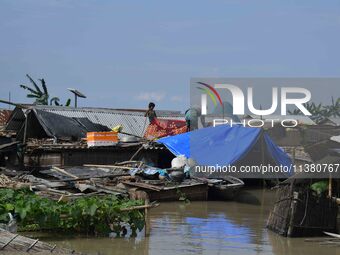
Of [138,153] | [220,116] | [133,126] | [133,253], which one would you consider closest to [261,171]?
[220,116]

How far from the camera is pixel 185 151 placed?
17.3 metres

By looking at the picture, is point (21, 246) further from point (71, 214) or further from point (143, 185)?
Result: point (143, 185)

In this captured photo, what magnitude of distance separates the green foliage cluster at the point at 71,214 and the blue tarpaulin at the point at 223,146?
7.29m

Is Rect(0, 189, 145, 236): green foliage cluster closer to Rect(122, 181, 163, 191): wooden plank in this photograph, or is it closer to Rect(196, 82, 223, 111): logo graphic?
Rect(122, 181, 163, 191): wooden plank

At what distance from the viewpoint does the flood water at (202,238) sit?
891cm

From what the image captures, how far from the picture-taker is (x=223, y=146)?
16.6 metres

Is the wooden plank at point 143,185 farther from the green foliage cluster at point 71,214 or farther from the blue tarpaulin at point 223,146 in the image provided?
the green foliage cluster at point 71,214

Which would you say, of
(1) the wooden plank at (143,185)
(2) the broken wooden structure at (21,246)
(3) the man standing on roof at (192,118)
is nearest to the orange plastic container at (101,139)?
(3) the man standing on roof at (192,118)

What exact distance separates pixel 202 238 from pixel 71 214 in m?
2.48

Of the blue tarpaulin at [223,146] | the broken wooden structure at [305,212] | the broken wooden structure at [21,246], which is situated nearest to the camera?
the broken wooden structure at [21,246]

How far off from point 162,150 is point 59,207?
9894mm

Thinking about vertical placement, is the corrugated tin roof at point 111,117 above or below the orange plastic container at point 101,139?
above

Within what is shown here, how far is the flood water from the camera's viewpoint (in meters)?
8.91

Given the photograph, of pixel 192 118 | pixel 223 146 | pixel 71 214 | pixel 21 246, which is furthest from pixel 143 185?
pixel 21 246
